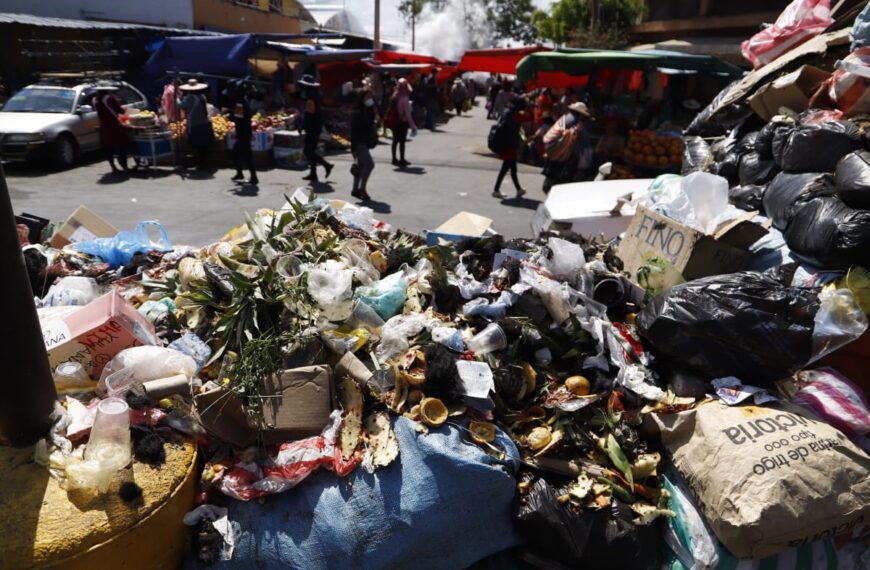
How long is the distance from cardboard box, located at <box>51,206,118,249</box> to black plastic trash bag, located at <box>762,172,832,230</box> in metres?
5.03

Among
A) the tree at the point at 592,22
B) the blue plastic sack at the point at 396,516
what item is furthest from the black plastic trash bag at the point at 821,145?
the tree at the point at 592,22

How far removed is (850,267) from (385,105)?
15624 mm

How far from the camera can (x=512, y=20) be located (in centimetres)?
5691

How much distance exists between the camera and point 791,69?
5367 millimetres

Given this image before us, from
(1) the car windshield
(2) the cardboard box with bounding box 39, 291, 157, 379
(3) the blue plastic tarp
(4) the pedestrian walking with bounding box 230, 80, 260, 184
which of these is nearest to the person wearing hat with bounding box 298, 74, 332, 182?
(4) the pedestrian walking with bounding box 230, 80, 260, 184

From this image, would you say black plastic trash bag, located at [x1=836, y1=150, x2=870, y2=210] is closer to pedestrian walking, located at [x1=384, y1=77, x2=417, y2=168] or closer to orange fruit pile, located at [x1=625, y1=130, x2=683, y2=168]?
orange fruit pile, located at [x1=625, y1=130, x2=683, y2=168]

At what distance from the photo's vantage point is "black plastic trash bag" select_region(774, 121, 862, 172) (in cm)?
373

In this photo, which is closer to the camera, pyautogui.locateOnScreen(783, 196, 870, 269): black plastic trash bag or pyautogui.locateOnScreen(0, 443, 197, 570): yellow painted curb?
pyautogui.locateOnScreen(0, 443, 197, 570): yellow painted curb

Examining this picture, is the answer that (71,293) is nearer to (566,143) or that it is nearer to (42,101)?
(566,143)

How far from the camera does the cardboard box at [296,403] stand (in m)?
2.56

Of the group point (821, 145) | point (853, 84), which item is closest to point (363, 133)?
A: point (853, 84)

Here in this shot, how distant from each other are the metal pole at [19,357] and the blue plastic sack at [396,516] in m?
→ 0.79

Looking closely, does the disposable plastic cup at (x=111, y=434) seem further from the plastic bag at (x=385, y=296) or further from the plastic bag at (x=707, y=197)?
the plastic bag at (x=707, y=197)

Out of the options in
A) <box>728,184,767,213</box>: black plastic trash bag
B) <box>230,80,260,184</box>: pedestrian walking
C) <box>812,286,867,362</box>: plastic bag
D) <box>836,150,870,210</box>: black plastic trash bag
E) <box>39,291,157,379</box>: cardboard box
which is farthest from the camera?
<box>230,80,260,184</box>: pedestrian walking
